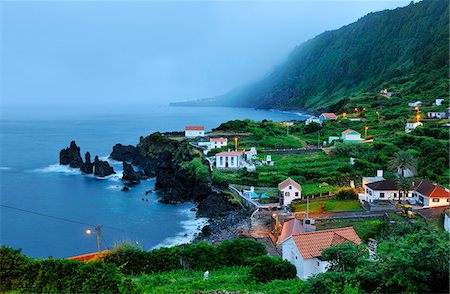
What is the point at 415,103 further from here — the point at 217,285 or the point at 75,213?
the point at 217,285

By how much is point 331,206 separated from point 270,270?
20067mm

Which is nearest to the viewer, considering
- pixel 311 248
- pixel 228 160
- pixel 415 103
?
pixel 311 248

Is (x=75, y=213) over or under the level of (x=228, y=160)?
under

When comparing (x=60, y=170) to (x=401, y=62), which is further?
(x=401, y=62)

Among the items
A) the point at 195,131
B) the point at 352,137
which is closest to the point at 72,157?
the point at 195,131

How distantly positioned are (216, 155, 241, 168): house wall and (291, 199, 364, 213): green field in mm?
16076

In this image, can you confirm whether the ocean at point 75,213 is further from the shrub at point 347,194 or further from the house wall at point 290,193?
the shrub at point 347,194

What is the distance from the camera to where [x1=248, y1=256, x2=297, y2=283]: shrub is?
15.5m

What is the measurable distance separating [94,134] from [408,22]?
139717mm

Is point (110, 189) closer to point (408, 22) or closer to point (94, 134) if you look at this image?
point (94, 134)

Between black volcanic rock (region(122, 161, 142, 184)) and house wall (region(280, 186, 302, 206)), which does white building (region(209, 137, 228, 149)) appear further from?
house wall (region(280, 186, 302, 206))

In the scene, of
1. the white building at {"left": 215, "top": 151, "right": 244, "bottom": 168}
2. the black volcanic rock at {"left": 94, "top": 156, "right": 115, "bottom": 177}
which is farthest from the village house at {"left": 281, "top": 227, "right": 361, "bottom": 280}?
the black volcanic rock at {"left": 94, "top": 156, "right": 115, "bottom": 177}

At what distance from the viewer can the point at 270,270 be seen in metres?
15.8

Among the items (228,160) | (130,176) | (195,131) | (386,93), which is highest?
(386,93)
